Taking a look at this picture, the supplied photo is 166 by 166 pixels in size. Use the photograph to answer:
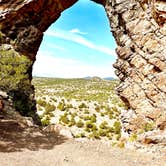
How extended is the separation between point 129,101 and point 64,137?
218 inches

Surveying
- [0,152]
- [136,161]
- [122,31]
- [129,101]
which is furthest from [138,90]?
[0,152]

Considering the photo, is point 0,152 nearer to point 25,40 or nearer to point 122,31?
point 122,31

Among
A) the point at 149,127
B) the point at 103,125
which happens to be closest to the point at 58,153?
the point at 149,127

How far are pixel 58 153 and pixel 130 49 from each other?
10509 mm

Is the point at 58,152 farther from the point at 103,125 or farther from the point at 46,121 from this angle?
the point at 46,121

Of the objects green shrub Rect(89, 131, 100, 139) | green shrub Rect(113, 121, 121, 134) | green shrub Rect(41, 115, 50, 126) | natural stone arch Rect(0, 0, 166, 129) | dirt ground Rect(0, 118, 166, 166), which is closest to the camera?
dirt ground Rect(0, 118, 166, 166)

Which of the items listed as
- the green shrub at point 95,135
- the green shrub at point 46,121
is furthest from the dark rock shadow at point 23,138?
the green shrub at point 46,121

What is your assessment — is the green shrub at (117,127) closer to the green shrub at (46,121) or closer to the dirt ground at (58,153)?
the green shrub at (46,121)

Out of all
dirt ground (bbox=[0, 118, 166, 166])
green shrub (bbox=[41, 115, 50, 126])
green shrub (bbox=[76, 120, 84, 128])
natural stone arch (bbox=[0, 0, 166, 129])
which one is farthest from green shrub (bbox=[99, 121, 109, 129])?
dirt ground (bbox=[0, 118, 166, 166])

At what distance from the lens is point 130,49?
87.2 feet

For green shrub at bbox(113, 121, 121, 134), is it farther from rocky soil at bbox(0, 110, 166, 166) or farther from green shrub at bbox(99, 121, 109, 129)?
rocky soil at bbox(0, 110, 166, 166)

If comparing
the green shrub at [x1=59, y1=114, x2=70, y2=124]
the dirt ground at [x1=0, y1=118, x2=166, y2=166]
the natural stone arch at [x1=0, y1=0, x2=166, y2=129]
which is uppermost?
the natural stone arch at [x1=0, y1=0, x2=166, y2=129]

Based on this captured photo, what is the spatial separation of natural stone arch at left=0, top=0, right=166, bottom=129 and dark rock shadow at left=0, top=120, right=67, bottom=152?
257 centimetres

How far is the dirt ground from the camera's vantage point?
1800cm
